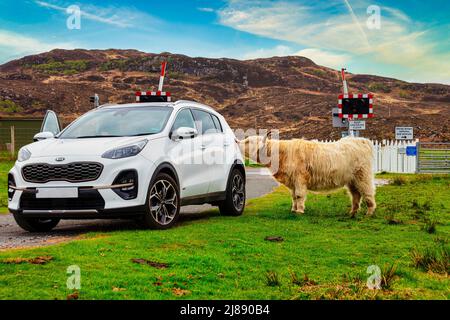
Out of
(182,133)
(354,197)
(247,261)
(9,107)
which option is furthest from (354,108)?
(9,107)

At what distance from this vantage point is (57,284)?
18.4 ft

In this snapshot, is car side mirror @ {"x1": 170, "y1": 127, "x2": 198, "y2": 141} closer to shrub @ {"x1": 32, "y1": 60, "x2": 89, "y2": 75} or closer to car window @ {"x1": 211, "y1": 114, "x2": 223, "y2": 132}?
car window @ {"x1": 211, "y1": 114, "x2": 223, "y2": 132}

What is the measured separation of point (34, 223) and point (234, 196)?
12.9 feet

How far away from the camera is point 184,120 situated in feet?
35.7

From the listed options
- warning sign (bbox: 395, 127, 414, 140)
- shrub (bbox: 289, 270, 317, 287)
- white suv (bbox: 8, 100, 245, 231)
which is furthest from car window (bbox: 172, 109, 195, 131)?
warning sign (bbox: 395, 127, 414, 140)

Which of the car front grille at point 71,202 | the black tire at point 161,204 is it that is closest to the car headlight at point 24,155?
the car front grille at point 71,202

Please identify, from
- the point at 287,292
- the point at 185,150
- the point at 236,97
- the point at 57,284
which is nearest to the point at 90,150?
the point at 185,150

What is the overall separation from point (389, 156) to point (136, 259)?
960 inches

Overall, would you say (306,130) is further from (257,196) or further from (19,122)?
(257,196)

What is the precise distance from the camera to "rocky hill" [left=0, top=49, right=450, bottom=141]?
74.3 meters

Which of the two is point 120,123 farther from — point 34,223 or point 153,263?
point 153,263

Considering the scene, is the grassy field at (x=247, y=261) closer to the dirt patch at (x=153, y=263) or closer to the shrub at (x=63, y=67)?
the dirt patch at (x=153, y=263)

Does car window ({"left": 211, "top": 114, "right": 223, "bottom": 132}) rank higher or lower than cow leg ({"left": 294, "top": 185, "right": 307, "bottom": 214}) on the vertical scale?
higher

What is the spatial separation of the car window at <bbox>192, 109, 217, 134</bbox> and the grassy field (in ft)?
5.50
